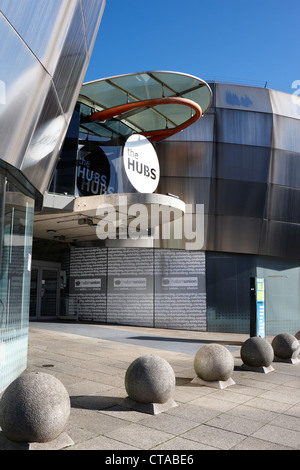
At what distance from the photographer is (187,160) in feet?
70.7

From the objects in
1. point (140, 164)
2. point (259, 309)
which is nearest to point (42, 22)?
point (140, 164)

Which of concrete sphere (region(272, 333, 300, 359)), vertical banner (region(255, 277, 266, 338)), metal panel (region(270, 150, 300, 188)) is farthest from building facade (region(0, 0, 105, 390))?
metal panel (region(270, 150, 300, 188))

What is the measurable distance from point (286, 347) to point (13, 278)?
7.34m

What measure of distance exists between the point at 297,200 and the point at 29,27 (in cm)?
1947

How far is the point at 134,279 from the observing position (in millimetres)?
21188

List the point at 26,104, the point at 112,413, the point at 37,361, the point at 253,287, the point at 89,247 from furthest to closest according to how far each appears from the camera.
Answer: the point at 89,247 < the point at 253,287 < the point at 37,361 < the point at 26,104 < the point at 112,413

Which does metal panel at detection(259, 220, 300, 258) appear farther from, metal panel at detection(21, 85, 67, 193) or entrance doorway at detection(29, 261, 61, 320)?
metal panel at detection(21, 85, 67, 193)

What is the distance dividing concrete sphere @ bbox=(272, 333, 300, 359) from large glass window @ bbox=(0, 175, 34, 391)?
21.9ft

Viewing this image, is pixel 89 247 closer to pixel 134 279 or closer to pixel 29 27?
pixel 134 279

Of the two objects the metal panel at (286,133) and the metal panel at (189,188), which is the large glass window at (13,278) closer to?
the metal panel at (189,188)

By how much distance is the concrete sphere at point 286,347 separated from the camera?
1080cm

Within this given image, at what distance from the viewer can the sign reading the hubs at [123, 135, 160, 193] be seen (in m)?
16.8

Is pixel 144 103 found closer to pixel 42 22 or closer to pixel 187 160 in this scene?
pixel 187 160
